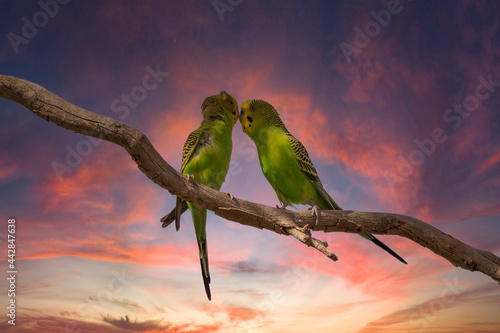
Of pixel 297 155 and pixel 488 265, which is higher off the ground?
pixel 297 155

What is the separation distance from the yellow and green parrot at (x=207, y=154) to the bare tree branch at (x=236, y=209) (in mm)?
475

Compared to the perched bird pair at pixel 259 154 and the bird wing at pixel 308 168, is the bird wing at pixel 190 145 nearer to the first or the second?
the perched bird pair at pixel 259 154

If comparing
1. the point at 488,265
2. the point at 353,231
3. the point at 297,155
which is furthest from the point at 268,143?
the point at 488,265

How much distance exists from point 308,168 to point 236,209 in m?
1.25

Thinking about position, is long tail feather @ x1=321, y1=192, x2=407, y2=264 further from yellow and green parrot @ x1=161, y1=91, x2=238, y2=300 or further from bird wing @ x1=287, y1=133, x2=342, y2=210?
yellow and green parrot @ x1=161, y1=91, x2=238, y2=300

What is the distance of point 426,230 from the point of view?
496 cm

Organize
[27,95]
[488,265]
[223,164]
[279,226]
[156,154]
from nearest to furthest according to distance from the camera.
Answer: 1. [27,95]
2. [156,154]
3. [279,226]
4. [223,164]
5. [488,265]

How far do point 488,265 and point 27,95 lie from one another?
5903 mm

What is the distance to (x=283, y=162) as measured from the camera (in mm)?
4945

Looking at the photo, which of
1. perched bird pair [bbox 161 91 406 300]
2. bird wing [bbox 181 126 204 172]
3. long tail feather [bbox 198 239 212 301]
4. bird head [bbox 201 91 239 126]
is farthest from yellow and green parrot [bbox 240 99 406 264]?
long tail feather [bbox 198 239 212 301]

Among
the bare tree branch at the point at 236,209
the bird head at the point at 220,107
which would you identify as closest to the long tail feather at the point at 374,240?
the bare tree branch at the point at 236,209

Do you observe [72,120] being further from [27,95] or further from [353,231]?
[353,231]

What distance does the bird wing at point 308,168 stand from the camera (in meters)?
4.95

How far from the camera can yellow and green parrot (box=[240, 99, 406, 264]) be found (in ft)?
16.3
